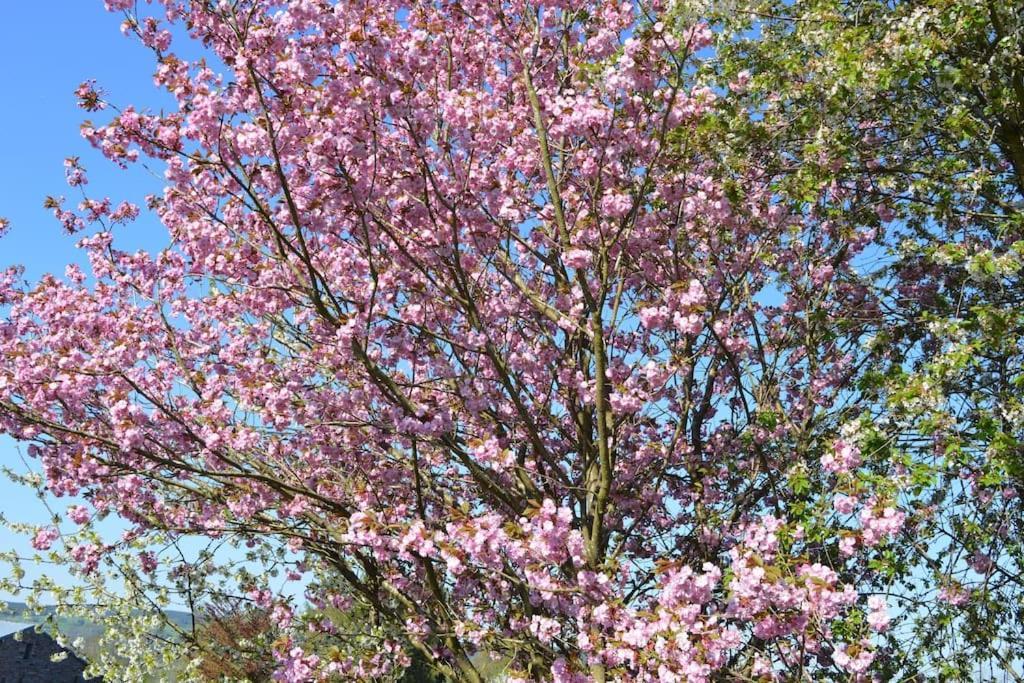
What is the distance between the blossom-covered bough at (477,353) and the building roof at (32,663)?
99.4 ft

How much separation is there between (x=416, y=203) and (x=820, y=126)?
4.39 metres

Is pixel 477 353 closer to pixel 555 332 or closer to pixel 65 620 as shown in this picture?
pixel 555 332

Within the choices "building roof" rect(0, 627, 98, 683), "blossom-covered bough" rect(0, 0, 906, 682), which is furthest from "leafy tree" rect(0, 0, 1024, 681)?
"building roof" rect(0, 627, 98, 683)

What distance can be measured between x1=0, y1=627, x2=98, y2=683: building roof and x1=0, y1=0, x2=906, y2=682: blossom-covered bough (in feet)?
99.4

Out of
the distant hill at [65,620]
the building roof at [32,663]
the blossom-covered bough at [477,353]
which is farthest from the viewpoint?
the building roof at [32,663]

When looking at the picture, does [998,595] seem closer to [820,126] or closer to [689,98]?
[820,126]

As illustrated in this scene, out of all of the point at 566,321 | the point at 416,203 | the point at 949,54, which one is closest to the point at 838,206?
the point at 949,54

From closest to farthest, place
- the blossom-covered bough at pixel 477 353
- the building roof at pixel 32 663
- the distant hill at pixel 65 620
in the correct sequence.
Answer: the blossom-covered bough at pixel 477 353 < the distant hill at pixel 65 620 < the building roof at pixel 32 663

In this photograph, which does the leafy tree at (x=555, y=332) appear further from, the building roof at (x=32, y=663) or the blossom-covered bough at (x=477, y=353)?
the building roof at (x=32, y=663)

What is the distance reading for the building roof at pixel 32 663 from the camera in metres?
36.2

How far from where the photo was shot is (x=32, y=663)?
37.7 metres

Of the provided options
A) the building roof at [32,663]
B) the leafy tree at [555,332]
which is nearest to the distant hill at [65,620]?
the leafy tree at [555,332]

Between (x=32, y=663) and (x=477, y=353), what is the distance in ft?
121

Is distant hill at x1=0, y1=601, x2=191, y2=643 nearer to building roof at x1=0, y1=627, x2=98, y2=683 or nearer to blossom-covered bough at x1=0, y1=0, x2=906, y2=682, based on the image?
blossom-covered bough at x1=0, y1=0, x2=906, y2=682
